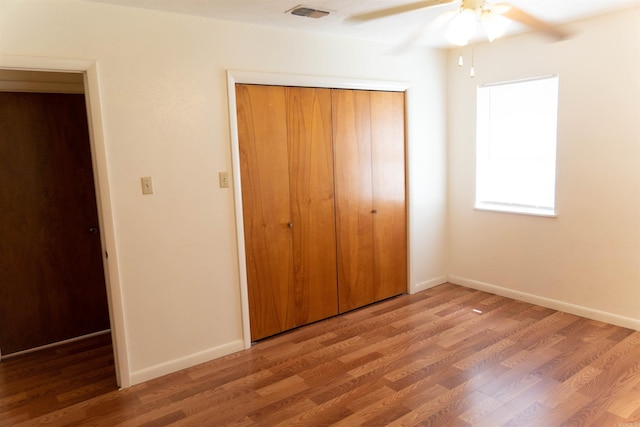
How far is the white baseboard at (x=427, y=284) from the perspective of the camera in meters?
4.42

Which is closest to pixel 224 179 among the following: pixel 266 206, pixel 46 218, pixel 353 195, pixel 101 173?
pixel 266 206

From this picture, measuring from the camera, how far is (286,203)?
138 inches

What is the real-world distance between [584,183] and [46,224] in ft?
13.9

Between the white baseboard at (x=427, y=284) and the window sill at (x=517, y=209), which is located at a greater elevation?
the window sill at (x=517, y=209)

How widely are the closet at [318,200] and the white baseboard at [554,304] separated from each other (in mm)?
752

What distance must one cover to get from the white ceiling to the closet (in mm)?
477

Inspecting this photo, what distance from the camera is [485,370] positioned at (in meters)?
2.88

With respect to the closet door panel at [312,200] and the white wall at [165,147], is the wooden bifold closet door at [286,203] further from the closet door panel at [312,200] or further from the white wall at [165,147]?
the white wall at [165,147]

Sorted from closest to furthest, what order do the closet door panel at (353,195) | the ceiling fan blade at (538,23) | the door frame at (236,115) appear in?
the ceiling fan blade at (538,23) → the door frame at (236,115) → the closet door panel at (353,195)

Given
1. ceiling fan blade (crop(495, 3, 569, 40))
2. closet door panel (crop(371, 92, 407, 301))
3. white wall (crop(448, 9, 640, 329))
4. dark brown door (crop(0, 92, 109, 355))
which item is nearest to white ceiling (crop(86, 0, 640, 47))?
white wall (crop(448, 9, 640, 329))

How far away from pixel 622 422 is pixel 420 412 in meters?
1.01

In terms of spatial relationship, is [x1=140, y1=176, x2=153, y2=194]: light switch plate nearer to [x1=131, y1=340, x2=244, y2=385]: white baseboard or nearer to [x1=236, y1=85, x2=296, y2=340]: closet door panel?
[x1=236, y1=85, x2=296, y2=340]: closet door panel

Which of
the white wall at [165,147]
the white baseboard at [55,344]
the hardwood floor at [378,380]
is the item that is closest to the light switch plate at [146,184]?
the white wall at [165,147]

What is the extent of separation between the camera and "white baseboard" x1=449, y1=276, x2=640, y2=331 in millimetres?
3441
